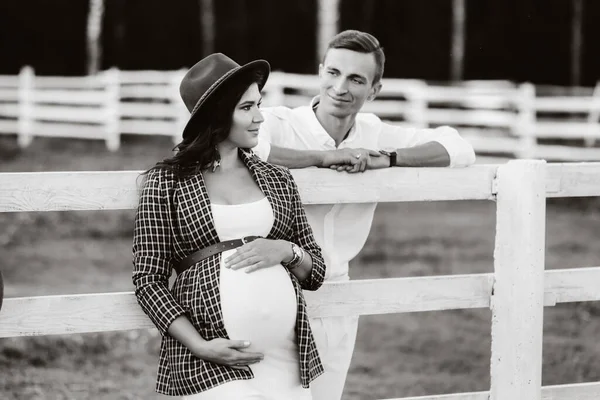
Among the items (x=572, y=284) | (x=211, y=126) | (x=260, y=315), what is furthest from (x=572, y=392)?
(x=211, y=126)

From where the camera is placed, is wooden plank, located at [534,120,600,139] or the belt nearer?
the belt

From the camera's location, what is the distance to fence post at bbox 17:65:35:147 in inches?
796

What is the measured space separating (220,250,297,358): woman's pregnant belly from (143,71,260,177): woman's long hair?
303mm

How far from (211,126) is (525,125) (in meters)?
13.7

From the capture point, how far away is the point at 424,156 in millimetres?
4094

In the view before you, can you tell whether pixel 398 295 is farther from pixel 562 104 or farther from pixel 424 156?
pixel 562 104

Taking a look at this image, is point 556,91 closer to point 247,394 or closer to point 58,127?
point 58,127

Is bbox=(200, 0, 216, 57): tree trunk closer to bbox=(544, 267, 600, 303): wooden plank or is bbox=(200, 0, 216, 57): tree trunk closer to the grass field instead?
the grass field

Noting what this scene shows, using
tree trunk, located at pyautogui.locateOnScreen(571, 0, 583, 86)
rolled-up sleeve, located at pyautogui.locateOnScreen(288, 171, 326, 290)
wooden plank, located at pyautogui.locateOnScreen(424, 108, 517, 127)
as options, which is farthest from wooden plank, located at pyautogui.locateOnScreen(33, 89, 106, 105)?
rolled-up sleeve, located at pyautogui.locateOnScreen(288, 171, 326, 290)

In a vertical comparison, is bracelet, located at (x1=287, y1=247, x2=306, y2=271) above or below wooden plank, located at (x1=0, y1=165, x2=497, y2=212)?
below

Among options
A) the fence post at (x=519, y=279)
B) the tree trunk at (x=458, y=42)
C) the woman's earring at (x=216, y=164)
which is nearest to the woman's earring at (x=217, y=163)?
the woman's earring at (x=216, y=164)

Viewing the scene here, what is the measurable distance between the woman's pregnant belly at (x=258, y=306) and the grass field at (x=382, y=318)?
109 inches

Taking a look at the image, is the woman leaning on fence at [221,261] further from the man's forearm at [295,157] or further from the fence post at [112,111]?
the fence post at [112,111]

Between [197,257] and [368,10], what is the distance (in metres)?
30.3
